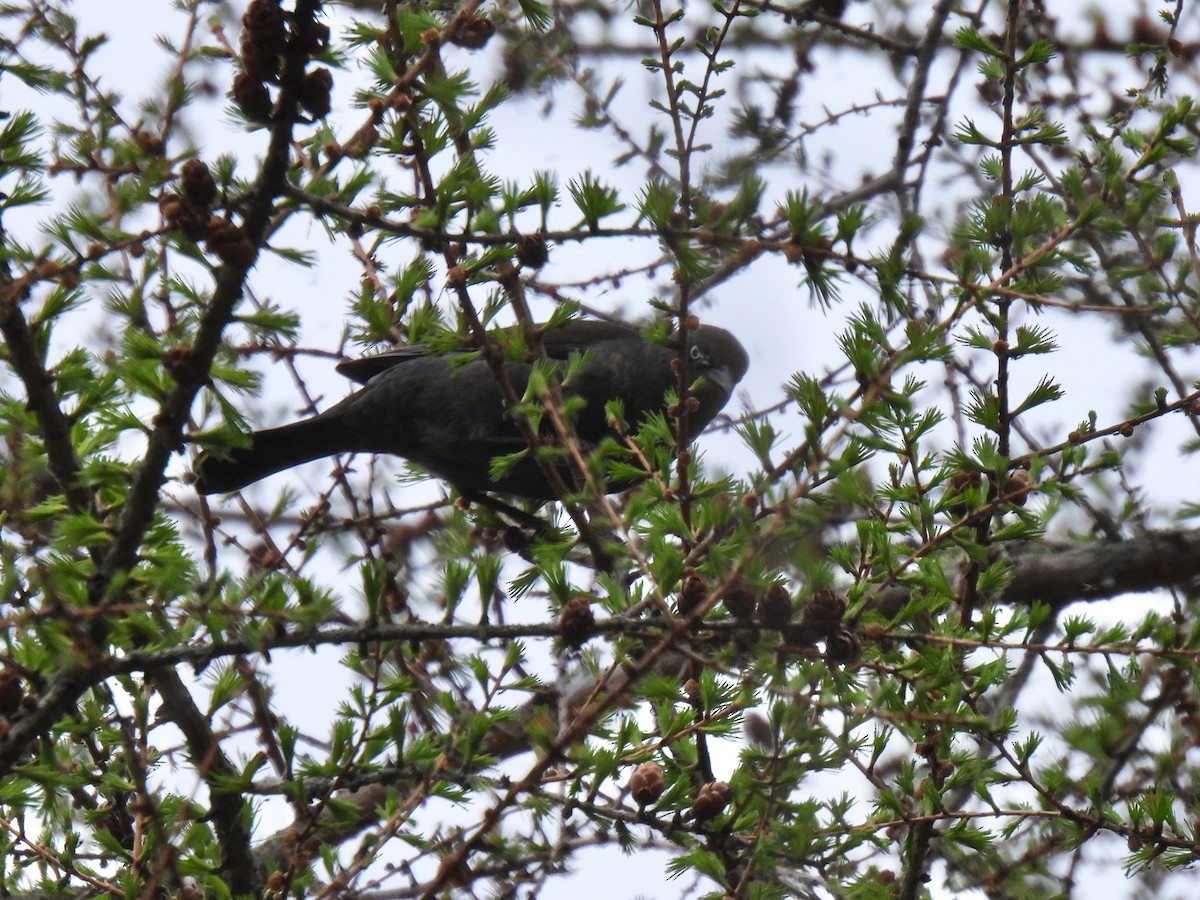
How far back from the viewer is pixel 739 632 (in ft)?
7.18

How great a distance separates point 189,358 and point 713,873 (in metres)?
1.38

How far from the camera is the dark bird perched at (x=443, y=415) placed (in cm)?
502

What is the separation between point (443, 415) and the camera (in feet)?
16.8

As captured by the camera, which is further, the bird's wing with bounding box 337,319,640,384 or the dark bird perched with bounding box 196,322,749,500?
the bird's wing with bounding box 337,319,640,384

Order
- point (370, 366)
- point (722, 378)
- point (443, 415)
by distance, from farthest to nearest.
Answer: point (722, 378) < point (370, 366) < point (443, 415)

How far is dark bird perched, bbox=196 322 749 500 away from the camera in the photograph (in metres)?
5.02

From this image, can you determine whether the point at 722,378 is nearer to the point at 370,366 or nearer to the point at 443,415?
the point at 443,415

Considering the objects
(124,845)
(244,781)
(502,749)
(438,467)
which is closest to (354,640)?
(244,781)

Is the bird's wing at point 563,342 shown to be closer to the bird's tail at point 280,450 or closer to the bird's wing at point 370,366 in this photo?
the bird's wing at point 370,366

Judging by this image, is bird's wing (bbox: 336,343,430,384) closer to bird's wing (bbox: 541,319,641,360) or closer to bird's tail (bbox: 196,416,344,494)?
bird's tail (bbox: 196,416,344,494)

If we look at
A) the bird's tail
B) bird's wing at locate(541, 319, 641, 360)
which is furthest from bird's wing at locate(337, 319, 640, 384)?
the bird's tail

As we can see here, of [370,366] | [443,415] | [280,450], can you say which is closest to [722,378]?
[443,415]

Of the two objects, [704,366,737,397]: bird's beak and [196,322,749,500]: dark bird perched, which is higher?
[704,366,737,397]: bird's beak

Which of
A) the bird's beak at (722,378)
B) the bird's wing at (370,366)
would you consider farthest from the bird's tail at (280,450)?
the bird's beak at (722,378)
